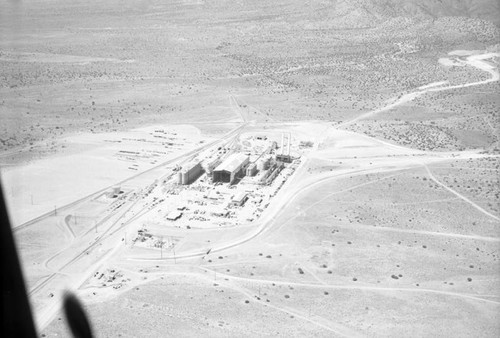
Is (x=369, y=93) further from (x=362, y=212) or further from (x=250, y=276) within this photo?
(x=250, y=276)

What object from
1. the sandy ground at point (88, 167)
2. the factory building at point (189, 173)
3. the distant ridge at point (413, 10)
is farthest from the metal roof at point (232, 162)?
the distant ridge at point (413, 10)

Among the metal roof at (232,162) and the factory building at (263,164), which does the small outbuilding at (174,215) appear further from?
the factory building at (263,164)

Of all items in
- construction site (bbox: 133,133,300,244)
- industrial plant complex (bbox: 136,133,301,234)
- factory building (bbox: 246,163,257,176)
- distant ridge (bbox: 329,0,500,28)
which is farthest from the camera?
distant ridge (bbox: 329,0,500,28)

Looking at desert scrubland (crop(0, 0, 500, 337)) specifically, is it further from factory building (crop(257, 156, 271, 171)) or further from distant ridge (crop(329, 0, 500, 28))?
distant ridge (crop(329, 0, 500, 28))

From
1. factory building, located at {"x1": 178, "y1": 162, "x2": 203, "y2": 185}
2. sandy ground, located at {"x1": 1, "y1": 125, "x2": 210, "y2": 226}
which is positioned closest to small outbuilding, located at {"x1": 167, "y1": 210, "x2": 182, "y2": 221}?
factory building, located at {"x1": 178, "y1": 162, "x2": 203, "y2": 185}

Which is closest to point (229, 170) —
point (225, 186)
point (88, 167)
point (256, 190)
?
point (225, 186)

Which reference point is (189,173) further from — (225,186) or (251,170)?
(251,170)

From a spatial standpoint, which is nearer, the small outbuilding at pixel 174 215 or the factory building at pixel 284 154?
the small outbuilding at pixel 174 215
